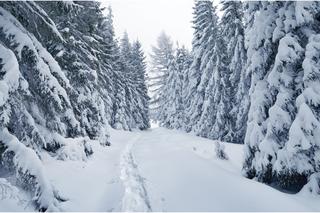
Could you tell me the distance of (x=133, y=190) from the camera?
10.1 meters

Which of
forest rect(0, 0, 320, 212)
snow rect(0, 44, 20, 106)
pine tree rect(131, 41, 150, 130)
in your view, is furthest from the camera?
pine tree rect(131, 41, 150, 130)

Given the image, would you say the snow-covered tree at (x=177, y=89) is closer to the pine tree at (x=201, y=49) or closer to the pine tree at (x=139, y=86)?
the pine tree at (x=139, y=86)

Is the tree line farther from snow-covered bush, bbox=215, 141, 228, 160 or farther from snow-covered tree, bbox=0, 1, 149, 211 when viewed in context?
snow-covered tree, bbox=0, 1, 149, 211

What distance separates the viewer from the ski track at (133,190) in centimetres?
853

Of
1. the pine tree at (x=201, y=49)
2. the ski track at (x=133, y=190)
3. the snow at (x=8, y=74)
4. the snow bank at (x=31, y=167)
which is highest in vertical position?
the pine tree at (x=201, y=49)

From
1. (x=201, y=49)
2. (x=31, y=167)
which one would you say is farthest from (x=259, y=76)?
(x=201, y=49)

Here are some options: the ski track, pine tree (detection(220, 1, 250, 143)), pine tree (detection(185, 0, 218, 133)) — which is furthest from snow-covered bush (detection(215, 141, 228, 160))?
pine tree (detection(185, 0, 218, 133))

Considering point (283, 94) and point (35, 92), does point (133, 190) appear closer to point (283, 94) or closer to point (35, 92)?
point (35, 92)

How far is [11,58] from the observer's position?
25.1 feet

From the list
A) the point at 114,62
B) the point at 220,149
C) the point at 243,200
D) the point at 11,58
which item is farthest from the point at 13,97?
the point at 114,62

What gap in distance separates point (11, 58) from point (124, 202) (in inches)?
177

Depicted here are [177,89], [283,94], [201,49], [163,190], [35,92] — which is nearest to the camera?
[35,92]

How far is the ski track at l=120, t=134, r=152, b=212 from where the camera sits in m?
8.53

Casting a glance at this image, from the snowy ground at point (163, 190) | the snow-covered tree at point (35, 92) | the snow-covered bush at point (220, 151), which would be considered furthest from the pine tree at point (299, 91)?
the snow-covered tree at point (35, 92)
